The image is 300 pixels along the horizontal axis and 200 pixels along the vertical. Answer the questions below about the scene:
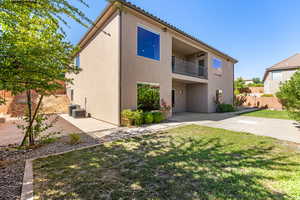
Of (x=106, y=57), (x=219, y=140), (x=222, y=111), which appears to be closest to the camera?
(x=219, y=140)

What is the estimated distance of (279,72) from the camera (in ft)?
70.2

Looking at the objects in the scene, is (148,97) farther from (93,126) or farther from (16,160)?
(16,160)

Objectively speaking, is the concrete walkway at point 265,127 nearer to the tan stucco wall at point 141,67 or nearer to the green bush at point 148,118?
the green bush at point 148,118

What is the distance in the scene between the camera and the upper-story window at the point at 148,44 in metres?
7.68

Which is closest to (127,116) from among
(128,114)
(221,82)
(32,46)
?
(128,114)

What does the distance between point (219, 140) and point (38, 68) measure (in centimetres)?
595

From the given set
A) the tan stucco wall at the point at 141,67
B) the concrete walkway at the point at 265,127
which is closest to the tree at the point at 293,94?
the concrete walkway at the point at 265,127

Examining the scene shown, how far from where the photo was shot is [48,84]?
3.45 m

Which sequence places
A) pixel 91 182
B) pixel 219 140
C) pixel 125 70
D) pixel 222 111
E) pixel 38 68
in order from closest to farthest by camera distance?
1. pixel 91 182
2. pixel 38 68
3. pixel 219 140
4. pixel 125 70
5. pixel 222 111

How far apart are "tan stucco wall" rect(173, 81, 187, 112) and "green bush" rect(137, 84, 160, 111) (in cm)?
468

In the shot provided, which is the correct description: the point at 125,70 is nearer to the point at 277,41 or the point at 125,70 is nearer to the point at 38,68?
the point at 38,68

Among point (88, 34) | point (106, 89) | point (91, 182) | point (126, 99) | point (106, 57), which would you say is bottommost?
point (91, 182)

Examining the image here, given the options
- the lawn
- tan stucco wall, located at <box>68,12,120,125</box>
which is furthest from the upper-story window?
the lawn

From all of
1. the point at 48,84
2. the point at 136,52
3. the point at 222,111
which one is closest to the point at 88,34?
the point at 136,52
